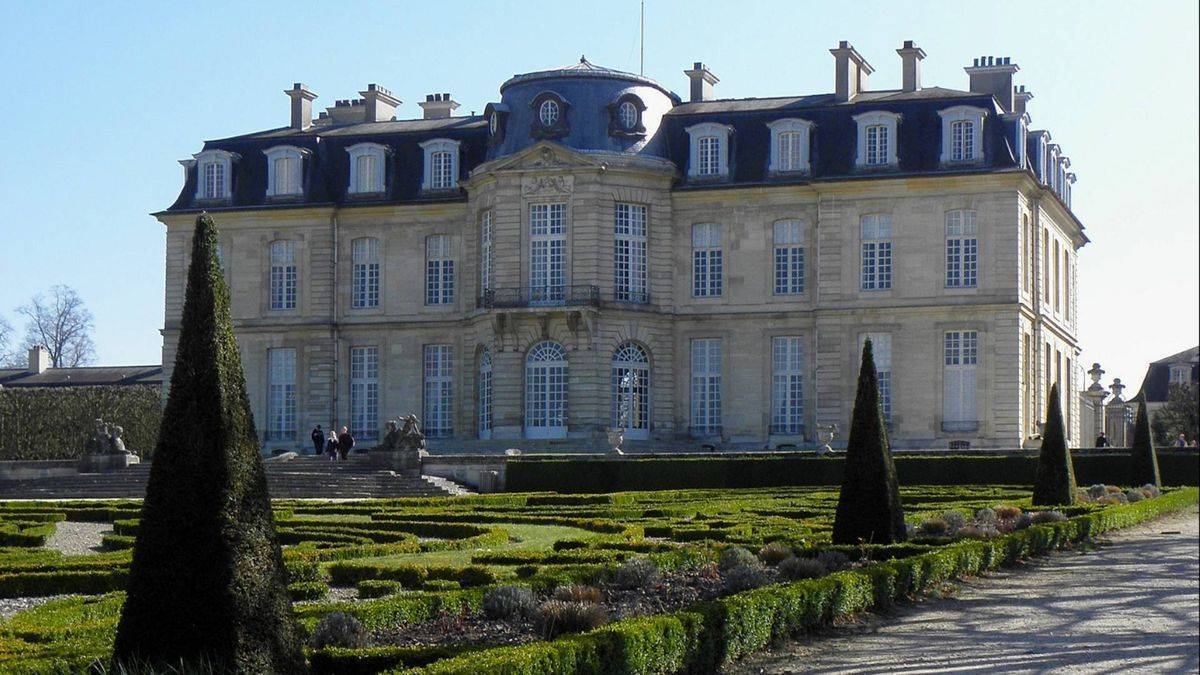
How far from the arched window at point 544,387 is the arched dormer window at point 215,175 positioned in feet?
30.6

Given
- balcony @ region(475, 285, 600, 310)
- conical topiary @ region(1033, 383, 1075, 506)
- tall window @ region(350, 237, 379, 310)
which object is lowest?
conical topiary @ region(1033, 383, 1075, 506)

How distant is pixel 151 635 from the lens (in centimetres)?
786

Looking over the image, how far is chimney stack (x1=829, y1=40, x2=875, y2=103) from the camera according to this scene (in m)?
39.5

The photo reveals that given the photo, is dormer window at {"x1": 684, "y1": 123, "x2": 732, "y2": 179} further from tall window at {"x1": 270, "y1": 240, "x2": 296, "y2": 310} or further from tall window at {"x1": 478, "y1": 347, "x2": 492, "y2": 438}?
tall window at {"x1": 270, "y1": 240, "x2": 296, "y2": 310}

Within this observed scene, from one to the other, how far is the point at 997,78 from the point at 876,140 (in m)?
3.63

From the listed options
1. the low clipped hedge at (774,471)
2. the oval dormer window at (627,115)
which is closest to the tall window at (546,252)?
the oval dormer window at (627,115)

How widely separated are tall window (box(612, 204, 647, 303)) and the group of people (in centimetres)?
695

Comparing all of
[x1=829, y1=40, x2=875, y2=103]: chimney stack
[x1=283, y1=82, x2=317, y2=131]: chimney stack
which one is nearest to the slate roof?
[x1=283, y1=82, x2=317, y2=131]: chimney stack

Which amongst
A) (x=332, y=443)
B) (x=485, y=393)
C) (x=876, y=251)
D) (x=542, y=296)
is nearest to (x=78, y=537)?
(x=332, y=443)

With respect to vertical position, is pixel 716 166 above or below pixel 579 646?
above

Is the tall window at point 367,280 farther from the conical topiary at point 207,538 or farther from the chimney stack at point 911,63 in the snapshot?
the conical topiary at point 207,538

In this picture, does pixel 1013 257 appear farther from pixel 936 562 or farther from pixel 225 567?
pixel 225 567

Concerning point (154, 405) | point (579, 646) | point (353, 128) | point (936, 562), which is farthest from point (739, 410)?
point (579, 646)

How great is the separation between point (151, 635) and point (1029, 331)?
108 ft
